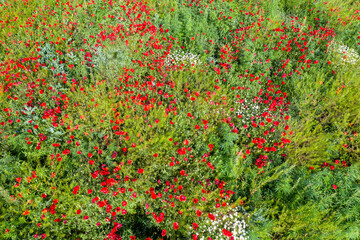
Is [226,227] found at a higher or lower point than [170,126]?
lower

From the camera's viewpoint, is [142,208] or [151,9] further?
[151,9]

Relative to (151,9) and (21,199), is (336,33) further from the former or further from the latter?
(21,199)

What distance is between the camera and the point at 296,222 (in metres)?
2.71

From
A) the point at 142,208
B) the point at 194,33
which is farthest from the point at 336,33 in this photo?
the point at 142,208

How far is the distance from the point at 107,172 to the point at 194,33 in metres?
4.16

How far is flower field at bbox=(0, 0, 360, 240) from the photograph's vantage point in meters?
2.80

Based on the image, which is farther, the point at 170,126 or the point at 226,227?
the point at 170,126

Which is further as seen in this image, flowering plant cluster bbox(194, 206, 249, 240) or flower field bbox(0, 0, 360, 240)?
flower field bbox(0, 0, 360, 240)

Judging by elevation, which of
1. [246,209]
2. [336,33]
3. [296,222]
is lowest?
[246,209]

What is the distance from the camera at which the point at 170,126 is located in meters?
3.64

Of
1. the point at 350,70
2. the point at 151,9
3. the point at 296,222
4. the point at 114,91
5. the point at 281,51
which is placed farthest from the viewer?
the point at 151,9

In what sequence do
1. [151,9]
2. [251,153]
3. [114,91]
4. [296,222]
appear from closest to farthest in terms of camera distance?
[296,222] < [251,153] < [114,91] < [151,9]

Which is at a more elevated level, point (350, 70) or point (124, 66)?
point (350, 70)

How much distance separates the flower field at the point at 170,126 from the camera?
2.80 meters
